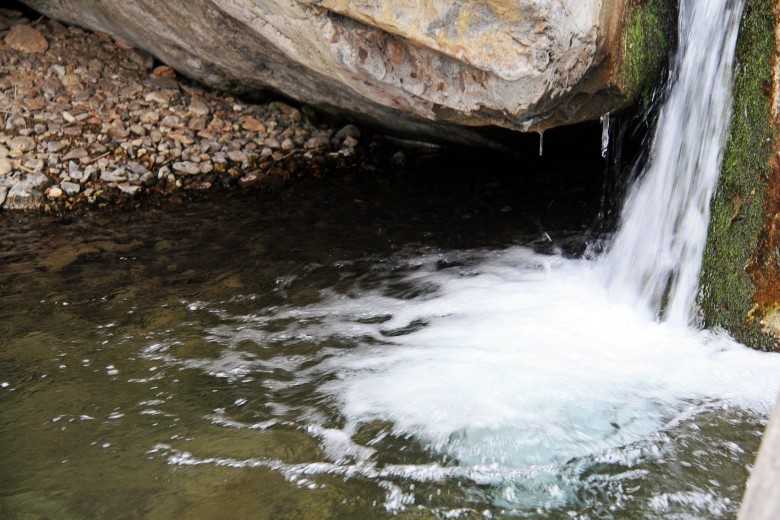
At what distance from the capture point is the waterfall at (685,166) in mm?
3719

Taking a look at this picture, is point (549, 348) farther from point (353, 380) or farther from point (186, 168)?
point (186, 168)

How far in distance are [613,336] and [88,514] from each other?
8.72 feet

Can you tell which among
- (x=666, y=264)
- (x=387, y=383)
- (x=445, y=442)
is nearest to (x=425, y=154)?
(x=666, y=264)

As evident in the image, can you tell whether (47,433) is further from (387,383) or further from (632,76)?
(632,76)

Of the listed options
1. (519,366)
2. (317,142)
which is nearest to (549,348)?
(519,366)

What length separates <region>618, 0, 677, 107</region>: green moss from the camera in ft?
12.6

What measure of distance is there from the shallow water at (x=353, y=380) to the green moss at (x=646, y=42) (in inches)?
49.8

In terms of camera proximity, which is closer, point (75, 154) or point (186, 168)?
point (75, 154)

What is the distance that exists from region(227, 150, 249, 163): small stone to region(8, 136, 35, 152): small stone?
168cm

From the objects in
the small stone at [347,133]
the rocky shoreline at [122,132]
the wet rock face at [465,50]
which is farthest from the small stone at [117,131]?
the small stone at [347,133]

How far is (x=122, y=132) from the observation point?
258 inches

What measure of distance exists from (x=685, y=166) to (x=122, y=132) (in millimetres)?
4876

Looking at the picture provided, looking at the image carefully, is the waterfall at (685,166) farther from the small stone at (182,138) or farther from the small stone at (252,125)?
the small stone at (182,138)

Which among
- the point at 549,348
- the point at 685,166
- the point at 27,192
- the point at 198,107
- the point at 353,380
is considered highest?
the point at 198,107
